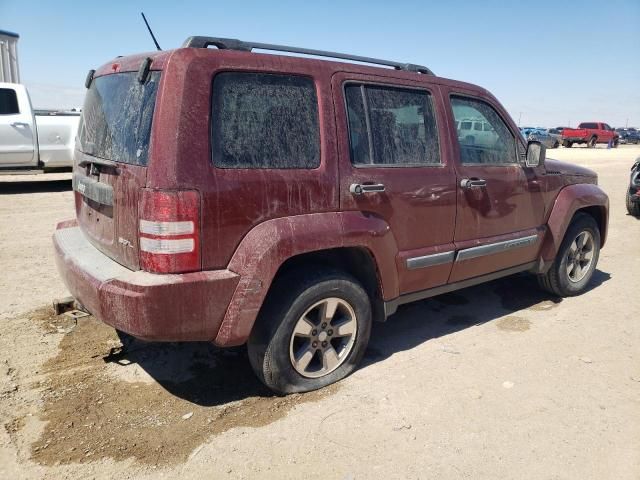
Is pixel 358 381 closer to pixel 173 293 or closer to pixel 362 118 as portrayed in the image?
pixel 173 293

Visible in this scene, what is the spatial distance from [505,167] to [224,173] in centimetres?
244

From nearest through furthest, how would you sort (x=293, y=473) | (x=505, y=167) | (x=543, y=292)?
(x=293, y=473) < (x=505, y=167) < (x=543, y=292)

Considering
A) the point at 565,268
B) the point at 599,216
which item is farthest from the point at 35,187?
the point at 599,216

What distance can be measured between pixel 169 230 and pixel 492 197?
2.53m

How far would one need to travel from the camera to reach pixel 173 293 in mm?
2580

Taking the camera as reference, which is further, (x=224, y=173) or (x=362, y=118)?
(x=362, y=118)

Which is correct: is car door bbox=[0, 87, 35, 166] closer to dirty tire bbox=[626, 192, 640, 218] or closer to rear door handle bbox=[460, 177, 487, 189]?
rear door handle bbox=[460, 177, 487, 189]

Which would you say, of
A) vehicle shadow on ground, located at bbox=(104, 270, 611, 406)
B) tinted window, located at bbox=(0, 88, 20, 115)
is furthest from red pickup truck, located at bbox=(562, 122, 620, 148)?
vehicle shadow on ground, located at bbox=(104, 270, 611, 406)

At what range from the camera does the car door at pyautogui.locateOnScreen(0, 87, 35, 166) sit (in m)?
10.4

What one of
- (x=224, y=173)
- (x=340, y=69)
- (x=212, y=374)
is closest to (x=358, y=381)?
(x=212, y=374)

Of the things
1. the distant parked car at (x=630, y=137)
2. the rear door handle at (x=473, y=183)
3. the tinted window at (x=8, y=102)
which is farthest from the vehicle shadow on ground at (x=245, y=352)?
the distant parked car at (x=630, y=137)

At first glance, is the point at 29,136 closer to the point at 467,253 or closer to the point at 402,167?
the point at 402,167

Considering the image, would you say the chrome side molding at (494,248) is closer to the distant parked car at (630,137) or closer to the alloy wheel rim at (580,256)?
the alloy wheel rim at (580,256)

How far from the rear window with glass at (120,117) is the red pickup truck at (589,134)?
136 feet
